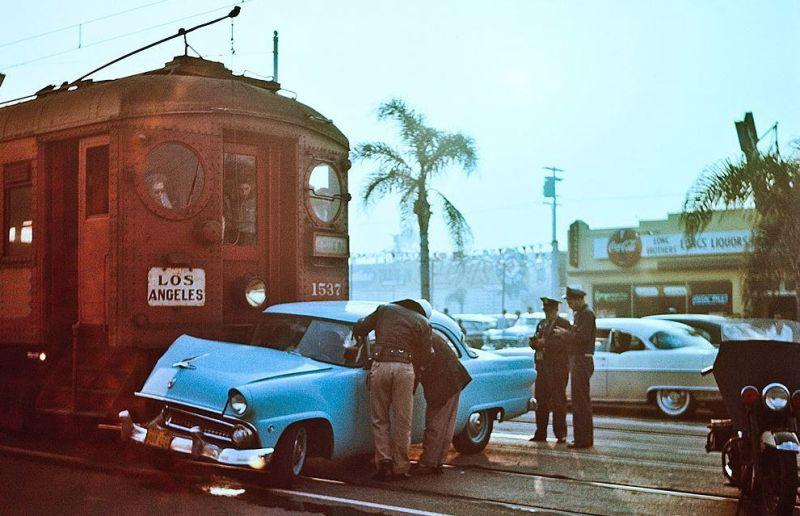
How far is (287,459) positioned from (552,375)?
4.08m

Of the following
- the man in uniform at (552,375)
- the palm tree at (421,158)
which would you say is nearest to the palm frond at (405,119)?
the palm tree at (421,158)

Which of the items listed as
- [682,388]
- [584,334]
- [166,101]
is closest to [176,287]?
[166,101]

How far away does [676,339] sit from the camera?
48.3ft

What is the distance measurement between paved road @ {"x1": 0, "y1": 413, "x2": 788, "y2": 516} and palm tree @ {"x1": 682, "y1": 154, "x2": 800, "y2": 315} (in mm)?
8182

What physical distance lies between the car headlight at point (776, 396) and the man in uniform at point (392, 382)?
2.99 metres

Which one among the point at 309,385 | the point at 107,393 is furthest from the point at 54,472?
the point at 309,385

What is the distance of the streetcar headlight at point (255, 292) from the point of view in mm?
10430

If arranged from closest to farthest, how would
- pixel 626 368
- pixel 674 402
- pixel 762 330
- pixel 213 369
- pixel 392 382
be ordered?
pixel 762 330
pixel 213 369
pixel 392 382
pixel 674 402
pixel 626 368

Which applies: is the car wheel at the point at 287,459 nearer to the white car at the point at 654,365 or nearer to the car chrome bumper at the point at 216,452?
the car chrome bumper at the point at 216,452

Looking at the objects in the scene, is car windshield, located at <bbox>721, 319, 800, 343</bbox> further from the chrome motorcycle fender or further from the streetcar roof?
the streetcar roof

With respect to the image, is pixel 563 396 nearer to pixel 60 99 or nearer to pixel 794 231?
pixel 60 99

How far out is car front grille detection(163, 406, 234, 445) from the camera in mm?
7859

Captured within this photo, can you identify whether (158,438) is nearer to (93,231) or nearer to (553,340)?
(93,231)

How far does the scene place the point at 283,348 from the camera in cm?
905
